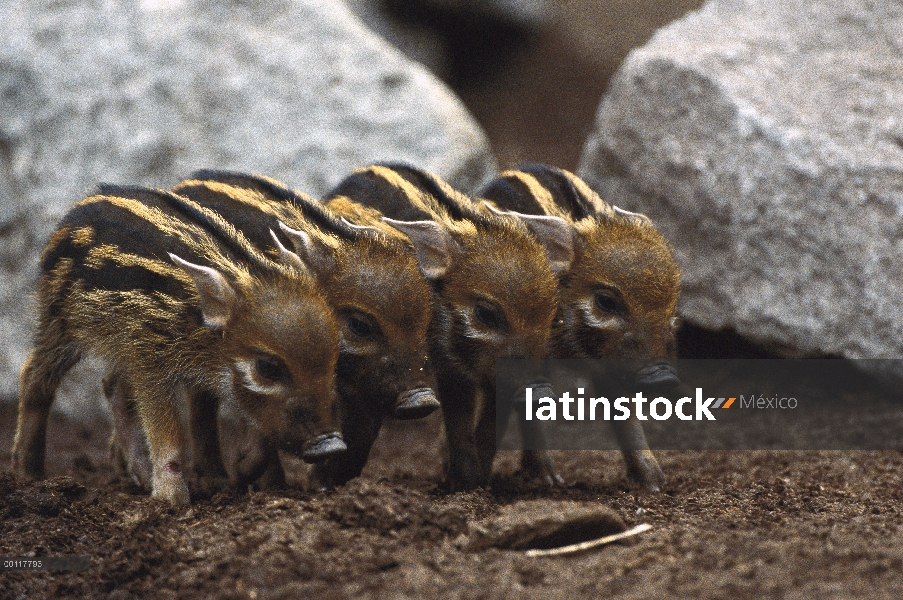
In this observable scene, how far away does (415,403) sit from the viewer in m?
5.00

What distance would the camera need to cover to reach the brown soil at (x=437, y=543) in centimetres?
354

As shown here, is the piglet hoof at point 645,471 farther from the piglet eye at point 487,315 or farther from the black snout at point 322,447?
the black snout at point 322,447

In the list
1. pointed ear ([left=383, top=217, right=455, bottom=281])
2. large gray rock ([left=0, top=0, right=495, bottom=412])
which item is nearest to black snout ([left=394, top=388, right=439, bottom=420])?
pointed ear ([left=383, top=217, right=455, bottom=281])

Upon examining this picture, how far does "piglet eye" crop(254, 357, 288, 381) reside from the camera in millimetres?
4875

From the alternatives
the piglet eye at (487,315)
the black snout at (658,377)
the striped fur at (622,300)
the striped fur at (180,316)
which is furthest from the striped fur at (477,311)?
the striped fur at (180,316)

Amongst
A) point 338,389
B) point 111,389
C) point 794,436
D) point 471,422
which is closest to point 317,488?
point 338,389

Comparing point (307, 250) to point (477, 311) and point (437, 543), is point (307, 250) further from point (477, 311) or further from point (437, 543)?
point (437, 543)

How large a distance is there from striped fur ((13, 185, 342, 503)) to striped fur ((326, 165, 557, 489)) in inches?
35.4

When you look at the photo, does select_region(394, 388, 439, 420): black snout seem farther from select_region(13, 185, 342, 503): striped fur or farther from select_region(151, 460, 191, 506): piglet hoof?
select_region(151, 460, 191, 506): piglet hoof

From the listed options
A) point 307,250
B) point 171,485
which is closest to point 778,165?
point 307,250

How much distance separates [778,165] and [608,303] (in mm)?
2441

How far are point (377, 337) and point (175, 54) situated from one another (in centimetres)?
505

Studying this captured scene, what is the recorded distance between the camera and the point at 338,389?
5.33 m

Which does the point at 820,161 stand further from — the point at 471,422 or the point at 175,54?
the point at 175,54
